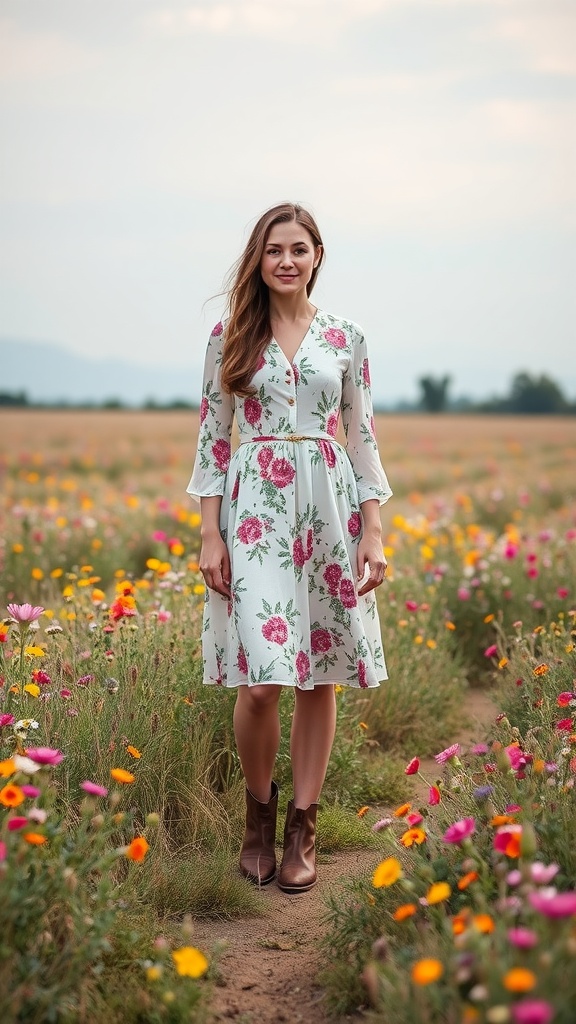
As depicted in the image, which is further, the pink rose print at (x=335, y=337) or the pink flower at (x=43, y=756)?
the pink rose print at (x=335, y=337)

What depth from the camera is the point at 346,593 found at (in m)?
3.40

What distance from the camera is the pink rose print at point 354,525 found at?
348cm

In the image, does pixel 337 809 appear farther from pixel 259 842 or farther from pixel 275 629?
pixel 275 629

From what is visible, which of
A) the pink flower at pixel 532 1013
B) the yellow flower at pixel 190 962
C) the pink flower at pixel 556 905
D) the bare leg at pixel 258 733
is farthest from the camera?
the bare leg at pixel 258 733

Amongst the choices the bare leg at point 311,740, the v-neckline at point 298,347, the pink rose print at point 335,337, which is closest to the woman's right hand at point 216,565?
the bare leg at point 311,740

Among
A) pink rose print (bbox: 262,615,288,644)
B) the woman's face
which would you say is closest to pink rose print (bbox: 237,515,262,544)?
pink rose print (bbox: 262,615,288,644)

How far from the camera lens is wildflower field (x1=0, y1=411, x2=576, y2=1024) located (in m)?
2.09

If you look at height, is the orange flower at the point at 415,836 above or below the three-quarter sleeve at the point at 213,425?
below

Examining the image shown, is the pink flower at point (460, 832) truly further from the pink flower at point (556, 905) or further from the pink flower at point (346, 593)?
the pink flower at point (346, 593)

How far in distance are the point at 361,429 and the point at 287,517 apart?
0.46m

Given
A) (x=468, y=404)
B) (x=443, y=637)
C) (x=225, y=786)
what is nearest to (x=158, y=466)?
(x=443, y=637)

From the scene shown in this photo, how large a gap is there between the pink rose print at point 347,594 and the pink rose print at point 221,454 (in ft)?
1.77

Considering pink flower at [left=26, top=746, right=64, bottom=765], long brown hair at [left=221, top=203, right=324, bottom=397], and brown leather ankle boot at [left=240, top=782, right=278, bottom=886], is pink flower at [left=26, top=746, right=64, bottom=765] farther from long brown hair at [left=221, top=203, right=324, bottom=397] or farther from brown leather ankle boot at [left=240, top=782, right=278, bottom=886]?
long brown hair at [left=221, top=203, right=324, bottom=397]

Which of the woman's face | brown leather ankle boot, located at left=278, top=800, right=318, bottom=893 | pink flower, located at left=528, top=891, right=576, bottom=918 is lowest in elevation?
brown leather ankle boot, located at left=278, top=800, right=318, bottom=893
